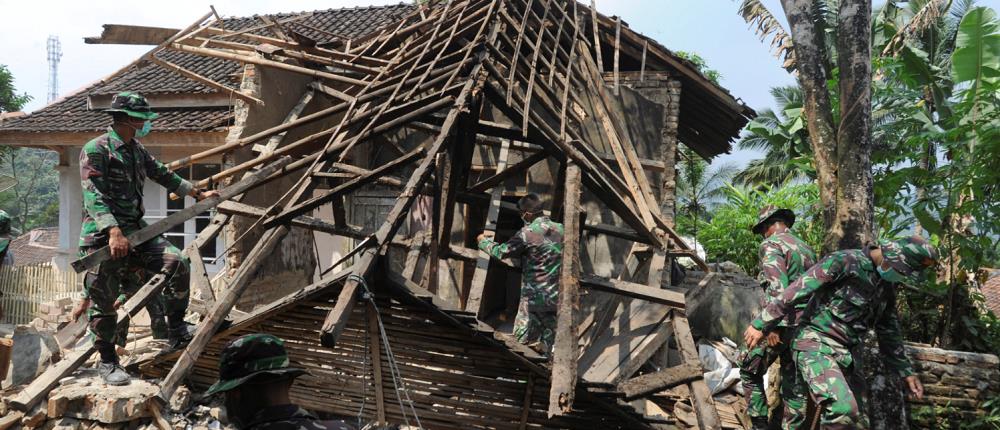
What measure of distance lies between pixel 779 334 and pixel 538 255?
212cm

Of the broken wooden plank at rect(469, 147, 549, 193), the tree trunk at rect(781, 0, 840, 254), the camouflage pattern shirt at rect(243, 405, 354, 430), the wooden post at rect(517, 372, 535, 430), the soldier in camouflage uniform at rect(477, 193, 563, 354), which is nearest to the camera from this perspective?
the camouflage pattern shirt at rect(243, 405, 354, 430)

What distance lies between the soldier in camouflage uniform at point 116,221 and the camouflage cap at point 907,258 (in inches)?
190

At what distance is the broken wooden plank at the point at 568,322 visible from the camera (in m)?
3.43

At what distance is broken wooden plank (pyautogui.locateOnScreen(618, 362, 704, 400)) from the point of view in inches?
182

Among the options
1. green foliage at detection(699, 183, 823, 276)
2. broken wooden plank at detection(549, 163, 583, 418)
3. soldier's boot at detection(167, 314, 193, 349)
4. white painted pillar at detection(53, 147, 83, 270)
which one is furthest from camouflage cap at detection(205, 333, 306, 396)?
green foliage at detection(699, 183, 823, 276)

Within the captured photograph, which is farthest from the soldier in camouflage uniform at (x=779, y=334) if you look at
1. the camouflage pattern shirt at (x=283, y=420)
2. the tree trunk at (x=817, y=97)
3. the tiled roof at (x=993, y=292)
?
the tiled roof at (x=993, y=292)

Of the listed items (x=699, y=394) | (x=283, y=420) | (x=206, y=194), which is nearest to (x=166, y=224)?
(x=206, y=194)

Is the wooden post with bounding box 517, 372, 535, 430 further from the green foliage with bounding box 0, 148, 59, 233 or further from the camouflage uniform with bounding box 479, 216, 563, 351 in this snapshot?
the green foliage with bounding box 0, 148, 59, 233

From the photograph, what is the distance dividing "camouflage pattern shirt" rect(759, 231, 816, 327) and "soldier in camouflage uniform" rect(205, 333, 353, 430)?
151 inches

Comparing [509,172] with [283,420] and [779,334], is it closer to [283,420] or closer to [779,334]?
[779,334]

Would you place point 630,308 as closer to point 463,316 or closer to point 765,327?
point 765,327

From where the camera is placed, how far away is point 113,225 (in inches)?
167

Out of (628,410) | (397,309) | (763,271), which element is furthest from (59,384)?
(763,271)

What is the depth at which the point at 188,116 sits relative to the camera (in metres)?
9.75
